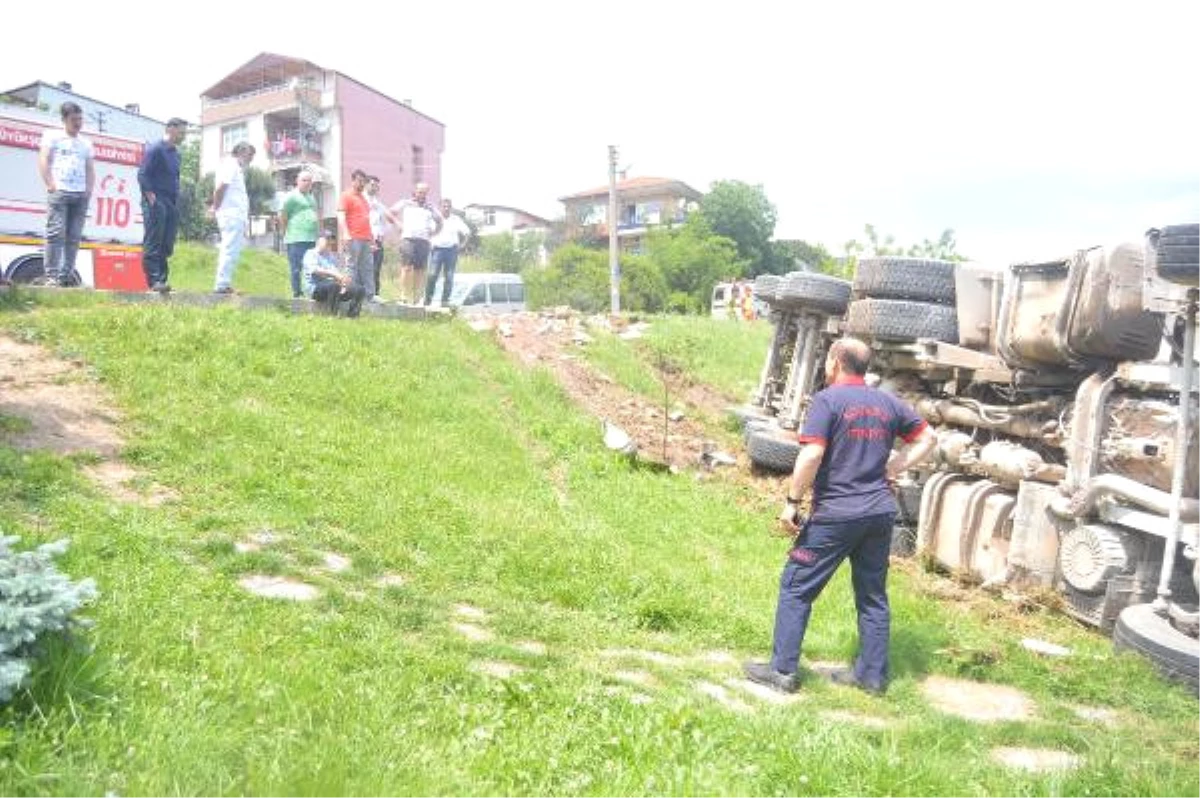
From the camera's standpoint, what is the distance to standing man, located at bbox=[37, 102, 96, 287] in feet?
30.8

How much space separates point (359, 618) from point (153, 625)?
38.3 inches

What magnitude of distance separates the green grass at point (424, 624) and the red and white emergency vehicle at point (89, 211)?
6.18 m

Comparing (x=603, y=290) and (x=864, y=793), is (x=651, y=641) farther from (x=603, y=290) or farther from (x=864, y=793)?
(x=603, y=290)

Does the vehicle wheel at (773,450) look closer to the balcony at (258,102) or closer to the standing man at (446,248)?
the standing man at (446,248)

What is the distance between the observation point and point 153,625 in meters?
3.76

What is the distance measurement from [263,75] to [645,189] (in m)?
27.4

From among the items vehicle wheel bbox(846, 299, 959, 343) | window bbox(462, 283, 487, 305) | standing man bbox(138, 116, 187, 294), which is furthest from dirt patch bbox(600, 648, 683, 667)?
window bbox(462, 283, 487, 305)

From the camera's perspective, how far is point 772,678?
4625mm

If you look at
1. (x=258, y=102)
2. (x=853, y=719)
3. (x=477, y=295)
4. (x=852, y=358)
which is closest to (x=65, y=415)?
(x=852, y=358)

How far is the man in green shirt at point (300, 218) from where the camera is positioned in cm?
1151

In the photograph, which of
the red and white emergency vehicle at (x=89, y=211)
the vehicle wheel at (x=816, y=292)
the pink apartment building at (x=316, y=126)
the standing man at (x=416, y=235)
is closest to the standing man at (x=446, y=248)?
the standing man at (x=416, y=235)

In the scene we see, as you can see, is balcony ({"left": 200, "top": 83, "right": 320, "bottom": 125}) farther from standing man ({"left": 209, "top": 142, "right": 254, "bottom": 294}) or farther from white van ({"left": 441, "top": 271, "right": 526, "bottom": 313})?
standing man ({"left": 209, "top": 142, "right": 254, "bottom": 294})

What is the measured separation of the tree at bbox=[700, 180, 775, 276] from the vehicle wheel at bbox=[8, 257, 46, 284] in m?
44.1

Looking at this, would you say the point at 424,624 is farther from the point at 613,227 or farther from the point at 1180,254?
the point at 613,227
